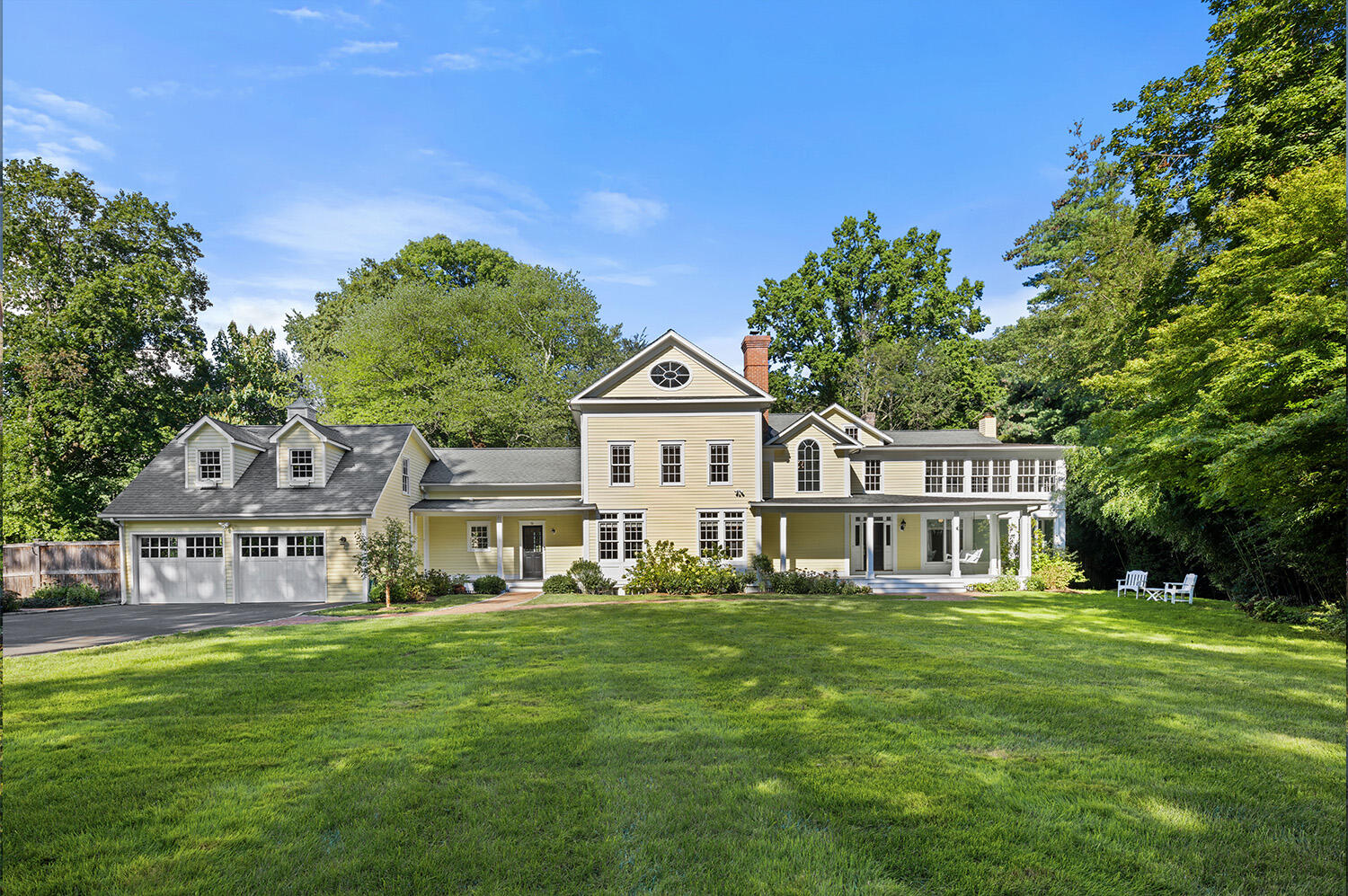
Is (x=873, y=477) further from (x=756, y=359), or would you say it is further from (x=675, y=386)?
(x=675, y=386)

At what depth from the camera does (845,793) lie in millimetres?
4918

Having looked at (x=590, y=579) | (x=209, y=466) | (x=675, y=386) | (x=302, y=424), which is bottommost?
(x=590, y=579)

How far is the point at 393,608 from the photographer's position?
17453 mm

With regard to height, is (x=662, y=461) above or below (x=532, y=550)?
above

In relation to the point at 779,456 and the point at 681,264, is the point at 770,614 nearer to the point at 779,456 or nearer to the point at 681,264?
the point at 779,456

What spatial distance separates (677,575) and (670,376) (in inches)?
270

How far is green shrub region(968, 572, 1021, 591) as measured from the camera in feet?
69.2

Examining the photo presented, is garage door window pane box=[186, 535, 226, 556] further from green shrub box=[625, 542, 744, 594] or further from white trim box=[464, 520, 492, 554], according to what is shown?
green shrub box=[625, 542, 744, 594]

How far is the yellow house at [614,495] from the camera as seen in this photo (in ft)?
63.8

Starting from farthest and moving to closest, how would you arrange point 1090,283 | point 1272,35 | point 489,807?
1. point 1090,283
2. point 1272,35
3. point 489,807

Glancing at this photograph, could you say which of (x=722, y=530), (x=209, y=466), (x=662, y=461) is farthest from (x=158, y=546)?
(x=722, y=530)

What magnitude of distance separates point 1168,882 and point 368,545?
59.6 ft

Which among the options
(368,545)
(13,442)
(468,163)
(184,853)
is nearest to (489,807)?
(184,853)

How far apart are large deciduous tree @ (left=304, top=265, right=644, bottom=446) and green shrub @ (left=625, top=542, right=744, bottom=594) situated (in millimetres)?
14825
